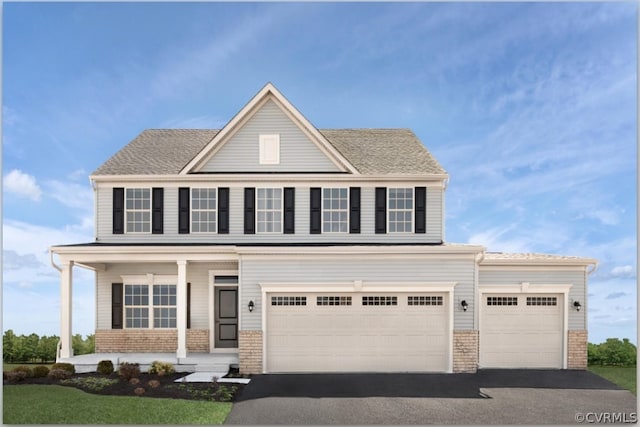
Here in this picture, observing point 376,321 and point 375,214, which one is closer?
point 376,321

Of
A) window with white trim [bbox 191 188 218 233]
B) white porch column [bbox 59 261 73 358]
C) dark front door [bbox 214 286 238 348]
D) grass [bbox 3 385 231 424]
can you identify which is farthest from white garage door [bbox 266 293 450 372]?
white porch column [bbox 59 261 73 358]

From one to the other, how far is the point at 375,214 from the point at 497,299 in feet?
15.8

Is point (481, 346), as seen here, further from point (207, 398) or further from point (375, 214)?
point (207, 398)

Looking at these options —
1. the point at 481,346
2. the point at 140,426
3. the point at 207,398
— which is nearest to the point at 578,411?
the point at 481,346

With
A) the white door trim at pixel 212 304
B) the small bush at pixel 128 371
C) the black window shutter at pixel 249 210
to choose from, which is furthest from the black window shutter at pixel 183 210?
the small bush at pixel 128 371

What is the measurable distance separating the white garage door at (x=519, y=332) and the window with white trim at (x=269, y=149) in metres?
8.35

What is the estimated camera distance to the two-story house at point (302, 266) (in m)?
14.6

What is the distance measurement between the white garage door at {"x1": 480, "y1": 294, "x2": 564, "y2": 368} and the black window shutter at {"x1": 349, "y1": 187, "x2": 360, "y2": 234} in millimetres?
4723

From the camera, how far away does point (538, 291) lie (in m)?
15.6

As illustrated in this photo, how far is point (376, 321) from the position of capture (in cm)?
1465

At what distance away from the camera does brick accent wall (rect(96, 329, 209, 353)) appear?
17219mm

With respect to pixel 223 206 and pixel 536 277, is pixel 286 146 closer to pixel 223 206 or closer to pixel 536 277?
pixel 223 206

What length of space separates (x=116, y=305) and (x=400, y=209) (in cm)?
1052

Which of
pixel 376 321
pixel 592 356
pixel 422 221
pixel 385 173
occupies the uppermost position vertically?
pixel 385 173
